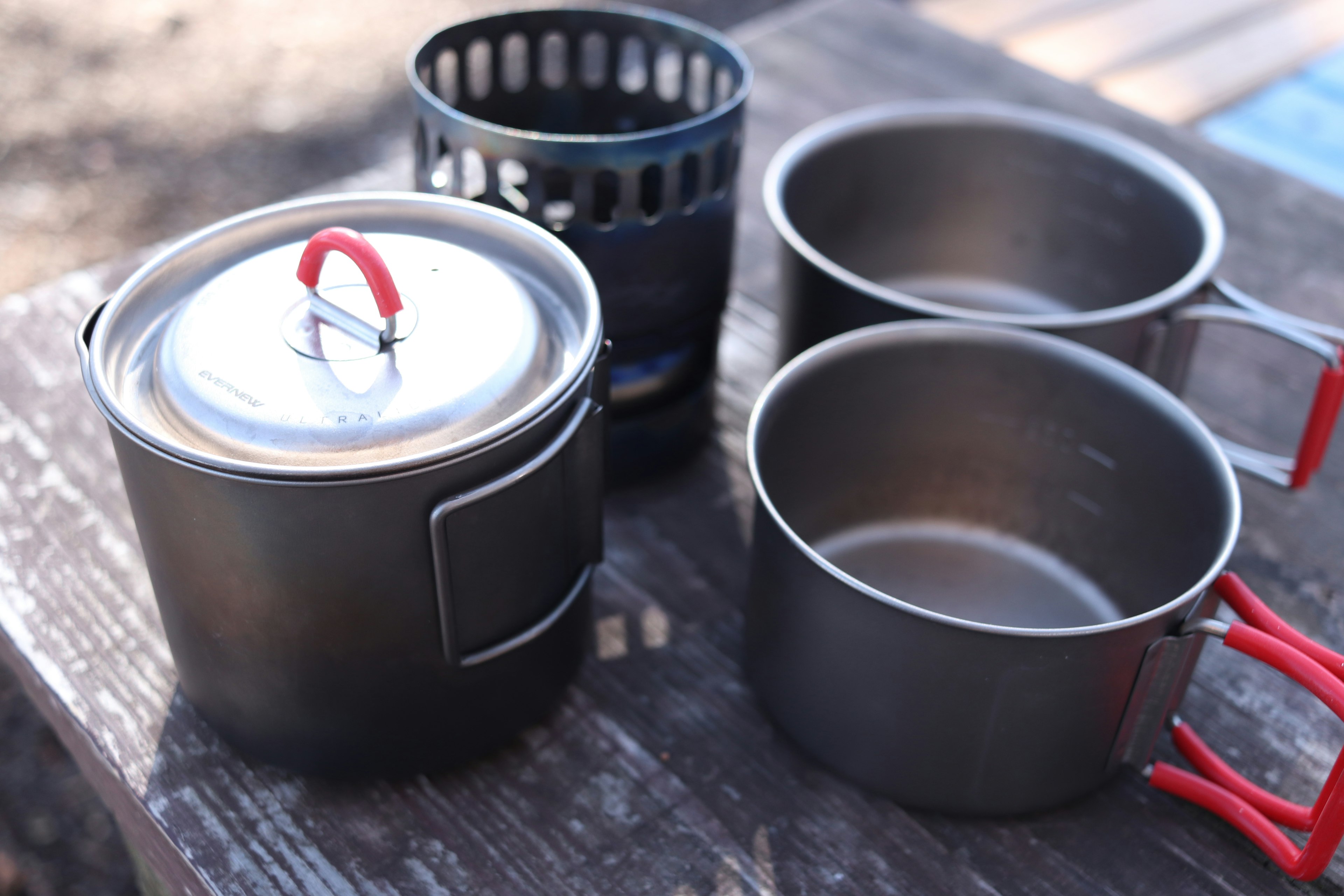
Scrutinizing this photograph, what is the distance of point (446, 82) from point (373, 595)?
1.51 feet

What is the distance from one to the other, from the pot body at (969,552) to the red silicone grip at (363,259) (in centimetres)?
20

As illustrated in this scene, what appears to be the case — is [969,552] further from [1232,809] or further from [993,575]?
[1232,809]

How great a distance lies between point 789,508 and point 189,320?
402 mm

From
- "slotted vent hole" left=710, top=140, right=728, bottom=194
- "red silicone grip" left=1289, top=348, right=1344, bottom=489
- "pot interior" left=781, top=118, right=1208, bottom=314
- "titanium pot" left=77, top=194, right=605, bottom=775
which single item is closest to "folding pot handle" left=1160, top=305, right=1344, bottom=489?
"red silicone grip" left=1289, top=348, right=1344, bottom=489

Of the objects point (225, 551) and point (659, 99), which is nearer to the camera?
point (225, 551)

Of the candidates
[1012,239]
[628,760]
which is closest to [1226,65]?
[1012,239]

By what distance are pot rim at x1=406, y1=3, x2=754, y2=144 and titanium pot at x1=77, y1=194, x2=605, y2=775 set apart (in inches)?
2.1

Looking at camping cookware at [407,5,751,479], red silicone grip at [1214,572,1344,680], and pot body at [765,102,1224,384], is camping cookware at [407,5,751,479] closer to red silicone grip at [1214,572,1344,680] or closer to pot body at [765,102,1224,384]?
pot body at [765,102,1224,384]

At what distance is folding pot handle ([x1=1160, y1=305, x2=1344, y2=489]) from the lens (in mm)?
705

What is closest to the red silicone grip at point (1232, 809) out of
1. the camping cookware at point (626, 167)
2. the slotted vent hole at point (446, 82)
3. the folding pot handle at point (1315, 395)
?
the folding pot handle at point (1315, 395)

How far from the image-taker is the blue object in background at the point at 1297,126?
1.42 m

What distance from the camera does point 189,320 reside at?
21.7 inches

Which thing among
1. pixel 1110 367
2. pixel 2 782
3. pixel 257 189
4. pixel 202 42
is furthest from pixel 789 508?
pixel 202 42

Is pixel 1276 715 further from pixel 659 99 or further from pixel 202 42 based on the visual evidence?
pixel 202 42
